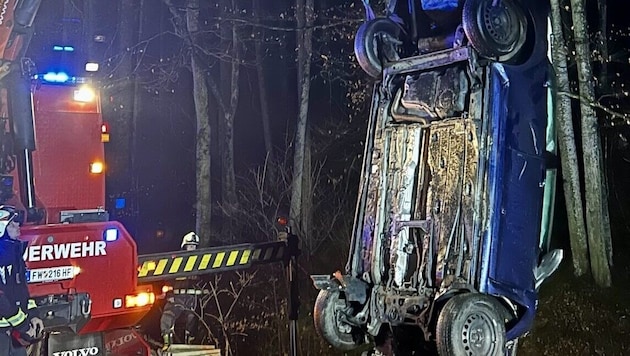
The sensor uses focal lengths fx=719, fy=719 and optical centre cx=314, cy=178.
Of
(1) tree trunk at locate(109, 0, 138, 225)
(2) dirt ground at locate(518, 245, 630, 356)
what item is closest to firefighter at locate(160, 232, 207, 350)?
(2) dirt ground at locate(518, 245, 630, 356)

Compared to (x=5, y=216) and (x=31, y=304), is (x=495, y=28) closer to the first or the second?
(x=5, y=216)

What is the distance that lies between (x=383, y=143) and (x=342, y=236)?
1044cm

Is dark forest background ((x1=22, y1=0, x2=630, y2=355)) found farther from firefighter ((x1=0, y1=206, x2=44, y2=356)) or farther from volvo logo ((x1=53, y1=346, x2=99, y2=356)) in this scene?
volvo logo ((x1=53, y1=346, x2=99, y2=356))

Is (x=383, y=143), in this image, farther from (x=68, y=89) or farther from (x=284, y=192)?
(x=284, y=192)

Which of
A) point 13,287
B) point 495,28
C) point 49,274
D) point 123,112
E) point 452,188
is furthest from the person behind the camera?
point 123,112

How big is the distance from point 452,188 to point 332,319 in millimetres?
1092

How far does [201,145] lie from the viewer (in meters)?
14.9

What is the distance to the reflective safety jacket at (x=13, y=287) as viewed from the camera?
5715mm

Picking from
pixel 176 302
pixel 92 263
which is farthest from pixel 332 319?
pixel 176 302

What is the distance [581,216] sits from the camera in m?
10.4

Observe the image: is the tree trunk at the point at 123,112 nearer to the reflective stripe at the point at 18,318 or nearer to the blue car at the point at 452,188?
the reflective stripe at the point at 18,318

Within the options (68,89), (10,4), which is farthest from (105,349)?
(10,4)

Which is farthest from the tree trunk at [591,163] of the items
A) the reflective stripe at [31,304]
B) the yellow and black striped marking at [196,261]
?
the reflective stripe at [31,304]

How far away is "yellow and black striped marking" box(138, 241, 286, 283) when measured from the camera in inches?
271
